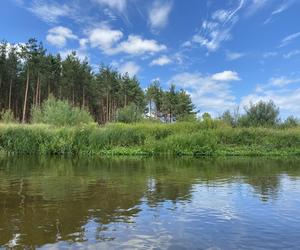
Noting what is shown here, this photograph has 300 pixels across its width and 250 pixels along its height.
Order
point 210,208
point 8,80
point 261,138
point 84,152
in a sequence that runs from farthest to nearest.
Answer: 1. point 8,80
2. point 261,138
3. point 84,152
4. point 210,208

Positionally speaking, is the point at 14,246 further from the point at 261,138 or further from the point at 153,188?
the point at 261,138

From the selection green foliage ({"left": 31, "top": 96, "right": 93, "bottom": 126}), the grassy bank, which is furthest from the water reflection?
green foliage ({"left": 31, "top": 96, "right": 93, "bottom": 126})

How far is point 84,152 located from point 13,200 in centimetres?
2207

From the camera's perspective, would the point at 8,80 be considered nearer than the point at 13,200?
No

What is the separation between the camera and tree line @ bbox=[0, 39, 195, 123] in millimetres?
66688

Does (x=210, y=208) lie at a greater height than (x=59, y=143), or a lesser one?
lesser

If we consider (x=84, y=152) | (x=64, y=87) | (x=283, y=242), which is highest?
(x=64, y=87)

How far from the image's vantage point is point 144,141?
1350 inches

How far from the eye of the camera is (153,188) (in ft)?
43.5

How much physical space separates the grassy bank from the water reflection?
652 inches

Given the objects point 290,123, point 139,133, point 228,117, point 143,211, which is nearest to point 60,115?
point 139,133

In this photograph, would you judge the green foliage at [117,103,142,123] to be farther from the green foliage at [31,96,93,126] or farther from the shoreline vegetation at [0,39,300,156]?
the green foliage at [31,96,93,126]

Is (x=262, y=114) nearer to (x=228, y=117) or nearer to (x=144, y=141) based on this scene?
(x=228, y=117)

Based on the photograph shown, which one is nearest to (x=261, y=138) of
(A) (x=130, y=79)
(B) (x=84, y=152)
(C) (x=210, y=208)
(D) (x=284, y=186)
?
(B) (x=84, y=152)
